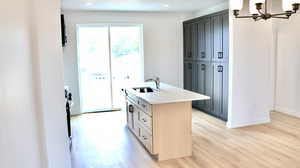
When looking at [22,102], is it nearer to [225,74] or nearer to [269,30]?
[225,74]

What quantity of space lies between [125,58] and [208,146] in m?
3.38

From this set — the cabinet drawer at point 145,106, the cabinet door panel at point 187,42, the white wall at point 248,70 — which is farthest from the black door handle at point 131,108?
the cabinet door panel at point 187,42

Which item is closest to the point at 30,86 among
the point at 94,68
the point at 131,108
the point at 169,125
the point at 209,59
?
the point at 169,125

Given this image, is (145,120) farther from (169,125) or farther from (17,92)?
(17,92)

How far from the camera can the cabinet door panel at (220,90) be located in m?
4.91

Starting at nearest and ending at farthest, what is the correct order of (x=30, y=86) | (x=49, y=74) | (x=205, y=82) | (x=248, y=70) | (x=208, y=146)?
(x=30, y=86) < (x=49, y=74) < (x=208, y=146) < (x=248, y=70) < (x=205, y=82)

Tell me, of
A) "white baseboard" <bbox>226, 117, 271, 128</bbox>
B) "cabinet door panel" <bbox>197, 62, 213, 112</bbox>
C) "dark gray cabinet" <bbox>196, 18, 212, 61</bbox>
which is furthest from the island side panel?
"dark gray cabinet" <bbox>196, 18, 212, 61</bbox>

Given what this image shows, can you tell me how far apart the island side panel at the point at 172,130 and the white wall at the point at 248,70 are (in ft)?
Answer: 5.22

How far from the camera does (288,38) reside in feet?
18.0

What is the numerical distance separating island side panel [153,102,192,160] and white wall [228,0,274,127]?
→ 1.59 meters

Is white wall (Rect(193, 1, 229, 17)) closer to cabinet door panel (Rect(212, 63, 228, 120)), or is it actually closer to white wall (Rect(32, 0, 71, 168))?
cabinet door panel (Rect(212, 63, 228, 120))

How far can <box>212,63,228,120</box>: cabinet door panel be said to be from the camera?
4914mm

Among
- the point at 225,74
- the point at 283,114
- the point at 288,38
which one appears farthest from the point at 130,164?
the point at 288,38

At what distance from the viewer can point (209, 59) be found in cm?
542
